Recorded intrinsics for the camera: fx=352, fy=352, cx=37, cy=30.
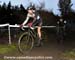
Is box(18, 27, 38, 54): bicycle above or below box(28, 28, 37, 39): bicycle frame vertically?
below

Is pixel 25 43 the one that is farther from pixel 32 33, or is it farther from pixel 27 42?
pixel 32 33

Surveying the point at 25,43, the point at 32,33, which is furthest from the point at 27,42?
the point at 32,33

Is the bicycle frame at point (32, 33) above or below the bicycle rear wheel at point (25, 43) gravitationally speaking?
above

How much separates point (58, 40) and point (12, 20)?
18.4 feet

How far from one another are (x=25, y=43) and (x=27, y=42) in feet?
0.30

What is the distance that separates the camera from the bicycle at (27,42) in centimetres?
1114

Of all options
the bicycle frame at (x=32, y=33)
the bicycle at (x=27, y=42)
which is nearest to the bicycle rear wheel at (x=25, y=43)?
the bicycle at (x=27, y=42)

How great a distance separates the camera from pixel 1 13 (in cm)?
2275

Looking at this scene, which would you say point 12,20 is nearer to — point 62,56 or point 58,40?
point 58,40

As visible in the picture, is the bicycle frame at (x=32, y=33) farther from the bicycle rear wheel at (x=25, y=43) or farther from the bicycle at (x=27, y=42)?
the bicycle rear wheel at (x=25, y=43)

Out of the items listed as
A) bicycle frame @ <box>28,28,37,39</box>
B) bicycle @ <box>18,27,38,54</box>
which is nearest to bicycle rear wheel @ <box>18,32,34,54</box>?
bicycle @ <box>18,27,38,54</box>

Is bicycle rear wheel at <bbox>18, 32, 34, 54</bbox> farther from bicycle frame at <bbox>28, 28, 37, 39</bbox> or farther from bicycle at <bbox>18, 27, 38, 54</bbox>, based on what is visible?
bicycle frame at <bbox>28, 28, 37, 39</bbox>

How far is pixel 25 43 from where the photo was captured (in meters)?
11.3

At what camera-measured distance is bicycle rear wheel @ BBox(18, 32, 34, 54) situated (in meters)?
11.1
